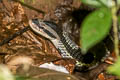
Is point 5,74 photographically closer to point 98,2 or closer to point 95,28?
point 95,28

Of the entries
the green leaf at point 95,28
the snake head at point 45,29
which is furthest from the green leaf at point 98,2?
the snake head at point 45,29

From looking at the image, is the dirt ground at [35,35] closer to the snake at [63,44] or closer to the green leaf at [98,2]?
the snake at [63,44]

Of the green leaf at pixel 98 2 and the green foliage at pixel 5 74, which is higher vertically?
the green leaf at pixel 98 2

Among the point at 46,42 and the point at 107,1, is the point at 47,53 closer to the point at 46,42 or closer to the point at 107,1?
the point at 46,42

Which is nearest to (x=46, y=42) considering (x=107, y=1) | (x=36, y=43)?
(x=36, y=43)

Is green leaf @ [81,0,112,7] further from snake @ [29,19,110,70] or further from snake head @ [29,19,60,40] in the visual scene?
snake head @ [29,19,60,40]

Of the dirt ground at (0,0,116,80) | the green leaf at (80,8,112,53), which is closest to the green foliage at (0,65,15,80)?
the green leaf at (80,8,112,53)

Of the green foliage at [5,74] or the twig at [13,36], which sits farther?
the twig at [13,36]
